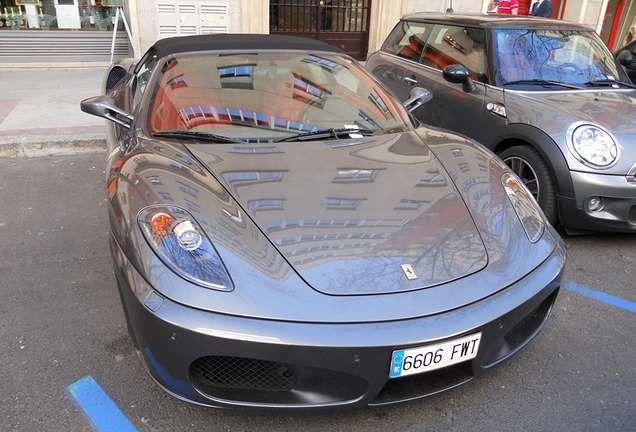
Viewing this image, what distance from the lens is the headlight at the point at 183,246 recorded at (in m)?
1.81

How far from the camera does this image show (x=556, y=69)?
4297mm

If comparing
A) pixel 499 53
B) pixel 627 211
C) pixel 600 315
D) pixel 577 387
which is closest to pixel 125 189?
pixel 577 387

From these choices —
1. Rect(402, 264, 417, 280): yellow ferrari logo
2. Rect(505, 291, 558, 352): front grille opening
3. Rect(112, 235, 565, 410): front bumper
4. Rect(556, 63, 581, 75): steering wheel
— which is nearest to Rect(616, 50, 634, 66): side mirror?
Rect(556, 63, 581, 75): steering wheel

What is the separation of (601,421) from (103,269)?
2711mm

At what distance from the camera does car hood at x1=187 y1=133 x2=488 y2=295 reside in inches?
73.5

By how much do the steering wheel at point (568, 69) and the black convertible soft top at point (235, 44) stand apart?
211 centimetres

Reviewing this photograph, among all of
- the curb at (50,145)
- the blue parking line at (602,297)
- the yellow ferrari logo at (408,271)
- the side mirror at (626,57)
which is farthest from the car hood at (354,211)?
the side mirror at (626,57)

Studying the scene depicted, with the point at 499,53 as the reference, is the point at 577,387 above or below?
below

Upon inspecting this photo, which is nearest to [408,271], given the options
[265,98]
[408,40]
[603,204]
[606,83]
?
[265,98]

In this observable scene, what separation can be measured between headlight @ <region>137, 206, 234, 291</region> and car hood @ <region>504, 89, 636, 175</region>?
8.77ft

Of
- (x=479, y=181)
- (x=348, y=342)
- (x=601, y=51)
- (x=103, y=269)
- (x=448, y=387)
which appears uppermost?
(x=601, y=51)

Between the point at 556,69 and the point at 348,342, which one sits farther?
the point at 556,69

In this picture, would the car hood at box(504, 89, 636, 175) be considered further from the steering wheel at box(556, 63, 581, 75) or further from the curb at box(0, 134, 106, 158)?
the curb at box(0, 134, 106, 158)

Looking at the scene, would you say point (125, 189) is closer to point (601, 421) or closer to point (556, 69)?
point (601, 421)
